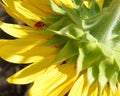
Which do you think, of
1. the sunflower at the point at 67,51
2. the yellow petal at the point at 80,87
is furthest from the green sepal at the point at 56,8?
the yellow petal at the point at 80,87

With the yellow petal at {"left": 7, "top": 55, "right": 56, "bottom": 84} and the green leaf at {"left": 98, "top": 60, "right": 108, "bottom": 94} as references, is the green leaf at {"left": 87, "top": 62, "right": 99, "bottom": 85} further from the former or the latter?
the yellow petal at {"left": 7, "top": 55, "right": 56, "bottom": 84}

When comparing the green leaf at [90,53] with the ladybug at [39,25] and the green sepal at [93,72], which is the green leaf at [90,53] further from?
the ladybug at [39,25]

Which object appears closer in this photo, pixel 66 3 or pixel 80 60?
pixel 80 60

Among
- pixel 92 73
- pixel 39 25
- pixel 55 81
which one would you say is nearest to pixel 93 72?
pixel 92 73

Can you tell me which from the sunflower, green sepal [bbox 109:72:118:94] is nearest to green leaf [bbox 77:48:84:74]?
the sunflower

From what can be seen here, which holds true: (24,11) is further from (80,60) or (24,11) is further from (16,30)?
(80,60)

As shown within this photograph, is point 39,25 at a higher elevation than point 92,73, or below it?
higher
